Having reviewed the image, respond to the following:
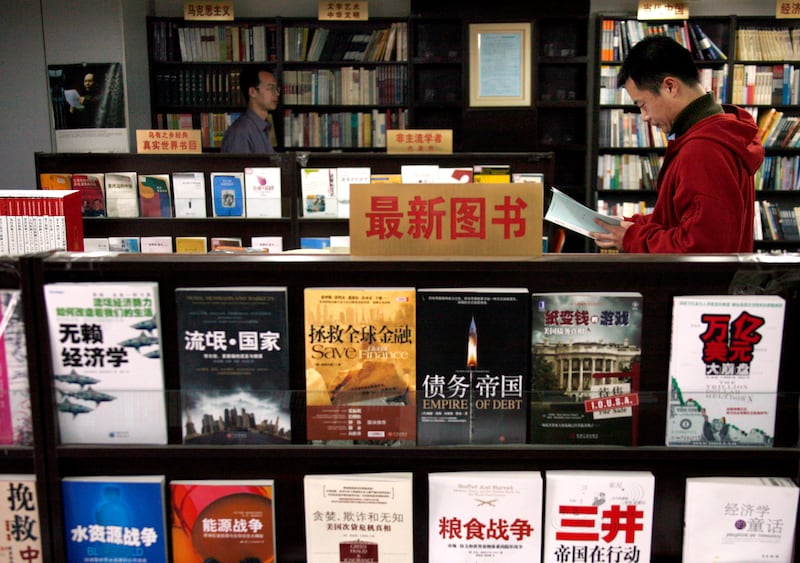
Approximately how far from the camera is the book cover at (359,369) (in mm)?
1108

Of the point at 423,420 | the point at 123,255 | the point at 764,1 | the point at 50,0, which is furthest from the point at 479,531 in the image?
the point at 764,1

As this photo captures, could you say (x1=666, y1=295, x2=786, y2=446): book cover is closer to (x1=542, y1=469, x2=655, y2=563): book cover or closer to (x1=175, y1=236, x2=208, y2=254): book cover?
(x1=542, y1=469, x2=655, y2=563): book cover

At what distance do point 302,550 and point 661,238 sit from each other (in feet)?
3.57

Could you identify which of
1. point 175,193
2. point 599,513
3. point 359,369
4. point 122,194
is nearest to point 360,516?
point 359,369

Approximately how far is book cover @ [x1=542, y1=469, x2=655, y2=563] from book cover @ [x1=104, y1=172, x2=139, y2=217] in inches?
141

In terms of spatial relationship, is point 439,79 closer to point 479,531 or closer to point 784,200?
point 784,200

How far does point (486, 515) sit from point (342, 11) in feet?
16.1

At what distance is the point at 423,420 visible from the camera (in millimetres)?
1120

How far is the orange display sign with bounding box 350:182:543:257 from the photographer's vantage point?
110 cm

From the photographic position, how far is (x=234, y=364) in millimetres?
1117

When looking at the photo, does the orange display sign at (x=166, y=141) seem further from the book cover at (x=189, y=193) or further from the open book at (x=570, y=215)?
the open book at (x=570, y=215)

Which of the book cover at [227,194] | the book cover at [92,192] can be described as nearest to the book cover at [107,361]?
the book cover at [227,194]

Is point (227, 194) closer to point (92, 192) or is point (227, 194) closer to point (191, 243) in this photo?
point (191, 243)

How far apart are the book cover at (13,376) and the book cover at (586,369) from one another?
2.80 feet
